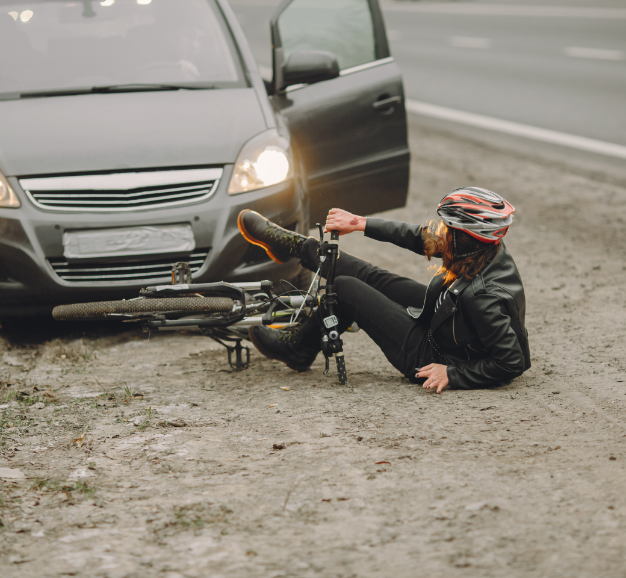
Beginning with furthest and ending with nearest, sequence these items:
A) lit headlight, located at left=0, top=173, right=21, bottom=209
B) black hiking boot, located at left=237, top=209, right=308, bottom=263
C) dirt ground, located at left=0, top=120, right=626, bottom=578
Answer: lit headlight, located at left=0, top=173, right=21, bottom=209 → black hiking boot, located at left=237, top=209, right=308, bottom=263 → dirt ground, located at left=0, top=120, right=626, bottom=578

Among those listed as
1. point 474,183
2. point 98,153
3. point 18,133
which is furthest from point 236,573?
point 474,183

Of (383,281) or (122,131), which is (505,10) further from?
(383,281)

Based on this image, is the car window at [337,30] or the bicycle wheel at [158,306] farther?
the car window at [337,30]

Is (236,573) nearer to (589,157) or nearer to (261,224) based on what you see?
(261,224)

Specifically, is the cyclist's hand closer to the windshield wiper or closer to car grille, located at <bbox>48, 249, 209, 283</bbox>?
car grille, located at <bbox>48, 249, 209, 283</bbox>

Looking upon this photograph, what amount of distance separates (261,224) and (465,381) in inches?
52.3

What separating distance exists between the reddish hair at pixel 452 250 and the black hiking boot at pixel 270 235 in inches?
26.7

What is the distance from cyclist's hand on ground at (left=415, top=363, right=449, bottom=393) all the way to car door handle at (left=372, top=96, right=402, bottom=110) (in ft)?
7.99

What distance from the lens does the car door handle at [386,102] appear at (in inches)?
224

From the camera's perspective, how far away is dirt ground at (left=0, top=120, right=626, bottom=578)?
240 centimetres

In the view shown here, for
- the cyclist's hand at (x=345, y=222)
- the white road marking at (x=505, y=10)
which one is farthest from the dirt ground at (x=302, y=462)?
the white road marking at (x=505, y=10)

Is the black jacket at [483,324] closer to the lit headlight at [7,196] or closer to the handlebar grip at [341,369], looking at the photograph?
the handlebar grip at [341,369]

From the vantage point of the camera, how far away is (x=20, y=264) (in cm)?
441

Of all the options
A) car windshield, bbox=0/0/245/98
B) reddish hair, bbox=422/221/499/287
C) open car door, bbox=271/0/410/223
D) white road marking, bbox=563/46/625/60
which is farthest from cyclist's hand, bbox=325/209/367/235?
white road marking, bbox=563/46/625/60
